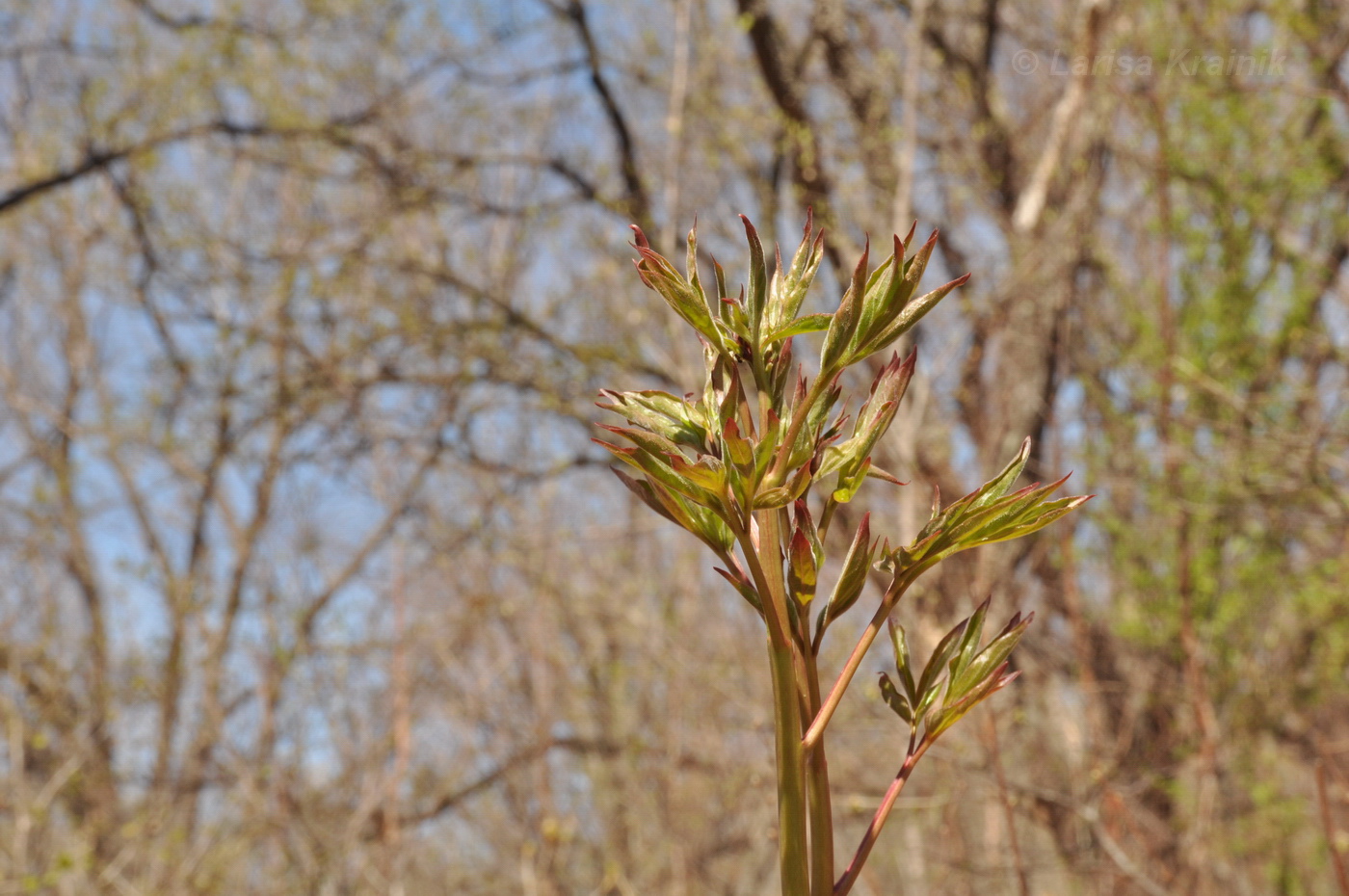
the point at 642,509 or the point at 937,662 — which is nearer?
the point at 937,662

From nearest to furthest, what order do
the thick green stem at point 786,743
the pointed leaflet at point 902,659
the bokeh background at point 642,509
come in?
the thick green stem at point 786,743 → the pointed leaflet at point 902,659 → the bokeh background at point 642,509

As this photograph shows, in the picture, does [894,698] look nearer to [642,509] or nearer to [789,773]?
[789,773]

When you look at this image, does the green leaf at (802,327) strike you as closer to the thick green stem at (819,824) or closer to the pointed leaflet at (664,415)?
the pointed leaflet at (664,415)

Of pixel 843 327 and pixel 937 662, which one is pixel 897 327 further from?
pixel 937 662

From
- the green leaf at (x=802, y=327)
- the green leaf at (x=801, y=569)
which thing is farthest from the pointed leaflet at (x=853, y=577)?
the green leaf at (x=802, y=327)

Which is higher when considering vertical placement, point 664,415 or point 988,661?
point 664,415

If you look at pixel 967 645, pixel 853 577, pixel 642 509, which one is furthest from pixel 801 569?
pixel 642 509

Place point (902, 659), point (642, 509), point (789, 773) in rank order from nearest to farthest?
1. point (789, 773)
2. point (902, 659)
3. point (642, 509)

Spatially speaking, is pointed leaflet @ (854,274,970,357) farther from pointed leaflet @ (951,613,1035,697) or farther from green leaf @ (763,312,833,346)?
pointed leaflet @ (951,613,1035,697)

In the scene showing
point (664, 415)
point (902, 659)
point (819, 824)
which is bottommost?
point (819, 824)

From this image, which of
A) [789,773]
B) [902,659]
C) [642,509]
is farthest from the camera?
[642,509]

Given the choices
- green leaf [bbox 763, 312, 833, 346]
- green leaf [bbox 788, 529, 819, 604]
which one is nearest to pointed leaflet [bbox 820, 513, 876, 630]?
green leaf [bbox 788, 529, 819, 604]

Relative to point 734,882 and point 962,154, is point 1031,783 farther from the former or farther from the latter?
point 962,154

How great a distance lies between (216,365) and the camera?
20.8 ft
